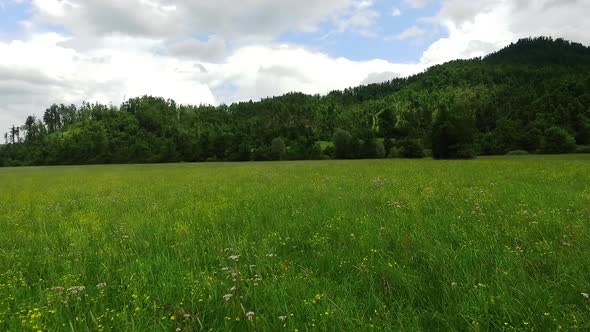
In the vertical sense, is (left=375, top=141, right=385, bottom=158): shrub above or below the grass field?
below

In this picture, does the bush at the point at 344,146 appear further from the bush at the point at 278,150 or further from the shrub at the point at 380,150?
the bush at the point at 278,150

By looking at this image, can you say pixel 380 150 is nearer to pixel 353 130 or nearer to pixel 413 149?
pixel 413 149

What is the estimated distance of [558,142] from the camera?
79.6m

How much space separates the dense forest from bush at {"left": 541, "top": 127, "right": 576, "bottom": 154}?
0.65 feet

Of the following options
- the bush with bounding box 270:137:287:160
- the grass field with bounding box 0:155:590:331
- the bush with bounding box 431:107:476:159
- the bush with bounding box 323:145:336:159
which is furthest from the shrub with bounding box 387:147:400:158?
the grass field with bounding box 0:155:590:331

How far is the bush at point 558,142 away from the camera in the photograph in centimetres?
7681

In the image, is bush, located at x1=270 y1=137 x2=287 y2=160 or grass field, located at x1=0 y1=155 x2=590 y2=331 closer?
grass field, located at x1=0 y1=155 x2=590 y2=331

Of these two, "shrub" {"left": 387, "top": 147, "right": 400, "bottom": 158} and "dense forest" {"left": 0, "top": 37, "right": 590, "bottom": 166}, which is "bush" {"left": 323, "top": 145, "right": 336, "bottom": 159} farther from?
"shrub" {"left": 387, "top": 147, "right": 400, "bottom": 158}

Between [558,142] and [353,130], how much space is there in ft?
264

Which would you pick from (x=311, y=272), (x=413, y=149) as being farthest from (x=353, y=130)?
(x=311, y=272)

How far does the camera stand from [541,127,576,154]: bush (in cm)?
7681

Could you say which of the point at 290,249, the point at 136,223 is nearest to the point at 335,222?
the point at 290,249

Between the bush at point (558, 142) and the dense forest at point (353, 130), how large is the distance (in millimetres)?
197

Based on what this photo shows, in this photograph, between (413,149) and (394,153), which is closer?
(413,149)
